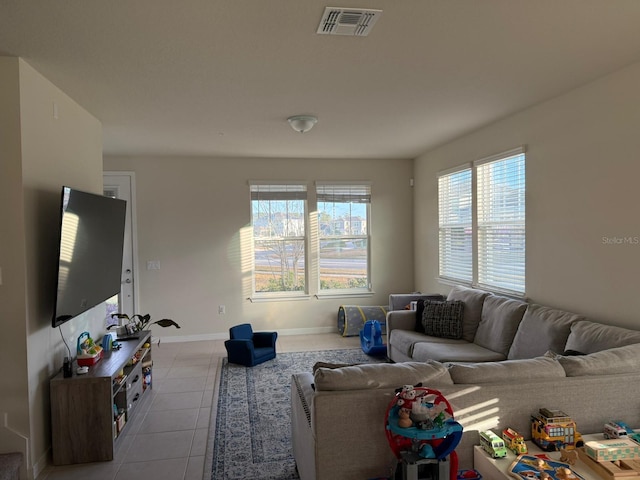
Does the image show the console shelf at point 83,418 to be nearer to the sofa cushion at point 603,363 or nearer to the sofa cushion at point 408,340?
the sofa cushion at point 408,340

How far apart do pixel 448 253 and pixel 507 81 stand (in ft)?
9.02

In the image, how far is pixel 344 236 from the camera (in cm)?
664

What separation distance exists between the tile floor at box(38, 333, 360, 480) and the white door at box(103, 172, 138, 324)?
826 millimetres

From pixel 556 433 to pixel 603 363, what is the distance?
51 centimetres

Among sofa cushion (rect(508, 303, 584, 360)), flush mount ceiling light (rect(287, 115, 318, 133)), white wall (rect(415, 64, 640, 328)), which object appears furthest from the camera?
flush mount ceiling light (rect(287, 115, 318, 133))

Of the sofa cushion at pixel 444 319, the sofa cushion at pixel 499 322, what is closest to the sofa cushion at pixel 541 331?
the sofa cushion at pixel 499 322

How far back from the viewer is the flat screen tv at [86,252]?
2.86m

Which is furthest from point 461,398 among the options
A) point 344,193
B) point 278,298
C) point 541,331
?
point 344,193

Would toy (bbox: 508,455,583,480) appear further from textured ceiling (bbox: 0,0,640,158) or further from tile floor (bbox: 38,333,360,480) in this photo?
textured ceiling (bbox: 0,0,640,158)

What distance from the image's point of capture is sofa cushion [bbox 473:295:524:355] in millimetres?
3820

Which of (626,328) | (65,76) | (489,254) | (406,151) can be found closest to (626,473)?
(626,328)

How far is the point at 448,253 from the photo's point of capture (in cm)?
564

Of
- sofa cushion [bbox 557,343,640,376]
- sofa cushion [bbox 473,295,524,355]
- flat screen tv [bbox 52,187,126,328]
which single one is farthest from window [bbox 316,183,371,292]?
sofa cushion [bbox 557,343,640,376]

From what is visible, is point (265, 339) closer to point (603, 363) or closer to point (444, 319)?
point (444, 319)
